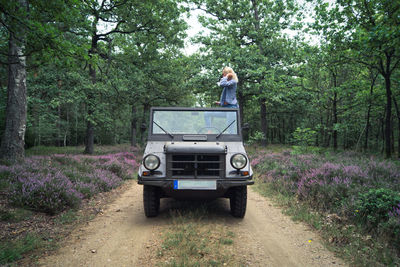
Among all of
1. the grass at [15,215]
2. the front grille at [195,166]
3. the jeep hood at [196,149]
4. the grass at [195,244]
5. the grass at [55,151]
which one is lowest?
the grass at [195,244]

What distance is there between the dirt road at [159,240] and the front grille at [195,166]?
932 millimetres

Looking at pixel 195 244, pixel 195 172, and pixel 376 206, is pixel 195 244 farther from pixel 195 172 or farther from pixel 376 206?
pixel 376 206

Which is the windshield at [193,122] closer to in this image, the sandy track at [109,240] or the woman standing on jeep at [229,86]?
the woman standing on jeep at [229,86]

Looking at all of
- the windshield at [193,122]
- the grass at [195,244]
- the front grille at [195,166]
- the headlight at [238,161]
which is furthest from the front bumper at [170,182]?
the windshield at [193,122]

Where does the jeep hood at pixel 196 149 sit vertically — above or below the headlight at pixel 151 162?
above

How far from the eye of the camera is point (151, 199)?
4.25 meters

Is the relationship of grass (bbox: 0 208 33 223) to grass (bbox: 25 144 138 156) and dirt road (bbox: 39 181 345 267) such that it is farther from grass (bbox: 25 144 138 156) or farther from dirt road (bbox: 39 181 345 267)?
grass (bbox: 25 144 138 156)

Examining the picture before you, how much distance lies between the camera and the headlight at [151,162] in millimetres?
3971

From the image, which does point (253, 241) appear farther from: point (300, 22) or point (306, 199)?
point (300, 22)

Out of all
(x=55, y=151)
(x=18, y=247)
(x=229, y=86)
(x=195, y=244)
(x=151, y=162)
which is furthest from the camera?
(x=55, y=151)

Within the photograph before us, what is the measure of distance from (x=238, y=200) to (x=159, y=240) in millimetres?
1637

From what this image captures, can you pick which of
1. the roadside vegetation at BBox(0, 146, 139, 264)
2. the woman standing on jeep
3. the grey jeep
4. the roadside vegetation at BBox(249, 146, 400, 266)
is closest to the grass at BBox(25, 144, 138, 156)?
the roadside vegetation at BBox(0, 146, 139, 264)

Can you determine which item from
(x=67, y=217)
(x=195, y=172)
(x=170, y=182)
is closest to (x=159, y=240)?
(x=170, y=182)

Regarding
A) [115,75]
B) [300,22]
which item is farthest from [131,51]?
[300,22]
